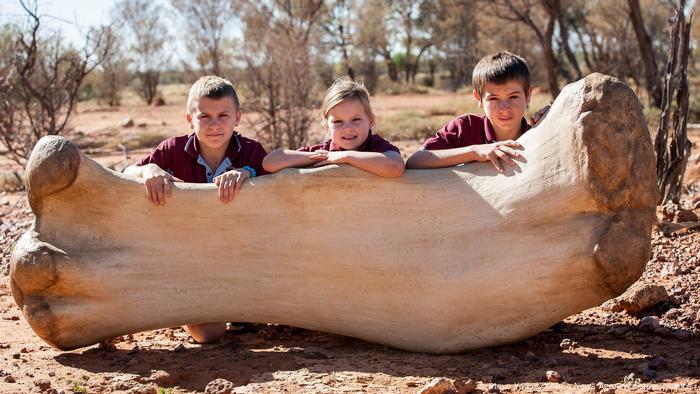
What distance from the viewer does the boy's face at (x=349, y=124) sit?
347cm

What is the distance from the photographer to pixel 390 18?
3512cm

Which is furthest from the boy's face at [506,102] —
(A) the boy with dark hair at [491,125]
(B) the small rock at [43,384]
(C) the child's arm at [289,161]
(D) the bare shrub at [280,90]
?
(D) the bare shrub at [280,90]

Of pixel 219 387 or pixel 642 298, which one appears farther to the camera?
pixel 642 298

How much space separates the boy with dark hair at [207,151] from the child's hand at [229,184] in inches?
1.5

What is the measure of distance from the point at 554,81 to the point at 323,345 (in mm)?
9389

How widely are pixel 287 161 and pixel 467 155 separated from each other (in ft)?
2.41

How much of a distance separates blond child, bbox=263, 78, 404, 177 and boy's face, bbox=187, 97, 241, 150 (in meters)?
0.34

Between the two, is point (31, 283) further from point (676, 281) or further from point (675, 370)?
point (676, 281)

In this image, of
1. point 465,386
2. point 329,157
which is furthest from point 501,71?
point 465,386

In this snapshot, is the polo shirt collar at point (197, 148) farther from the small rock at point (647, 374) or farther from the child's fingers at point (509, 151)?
the small rock at point (647, 374)

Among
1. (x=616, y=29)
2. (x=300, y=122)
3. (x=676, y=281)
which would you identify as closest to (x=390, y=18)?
(x=616, y=29)

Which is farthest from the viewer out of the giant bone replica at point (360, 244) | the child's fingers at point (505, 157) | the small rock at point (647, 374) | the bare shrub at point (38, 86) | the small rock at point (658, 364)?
the bare shrub at point (38, 86)

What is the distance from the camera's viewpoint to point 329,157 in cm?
338

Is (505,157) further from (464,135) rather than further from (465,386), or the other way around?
(465,386)
